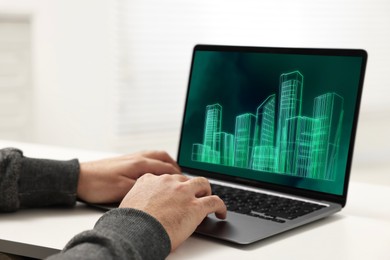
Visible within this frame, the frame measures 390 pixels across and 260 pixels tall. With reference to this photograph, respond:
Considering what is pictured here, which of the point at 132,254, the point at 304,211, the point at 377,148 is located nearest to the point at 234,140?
the point at 304,211

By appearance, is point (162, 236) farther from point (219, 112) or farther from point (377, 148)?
point (377, 148)

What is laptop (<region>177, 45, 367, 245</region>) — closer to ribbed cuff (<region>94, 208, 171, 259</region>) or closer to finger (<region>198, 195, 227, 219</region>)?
finger (<region>198, 195, 227, 219</region>)

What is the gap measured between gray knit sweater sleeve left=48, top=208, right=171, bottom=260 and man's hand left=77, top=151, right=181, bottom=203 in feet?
0.85

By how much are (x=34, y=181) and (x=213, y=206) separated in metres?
0.32

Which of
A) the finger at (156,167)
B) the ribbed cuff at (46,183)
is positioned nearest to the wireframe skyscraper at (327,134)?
the finger at (156,167)

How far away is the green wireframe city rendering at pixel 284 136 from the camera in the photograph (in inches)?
37.9

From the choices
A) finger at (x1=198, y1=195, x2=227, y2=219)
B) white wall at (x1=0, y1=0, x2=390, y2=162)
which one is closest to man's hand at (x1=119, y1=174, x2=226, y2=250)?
finger at (x1=198, y1=195, x2=227, y2=219)

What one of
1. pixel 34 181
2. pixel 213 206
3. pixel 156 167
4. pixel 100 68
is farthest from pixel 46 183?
pixel 100 68

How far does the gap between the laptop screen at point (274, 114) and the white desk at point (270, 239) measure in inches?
3.3

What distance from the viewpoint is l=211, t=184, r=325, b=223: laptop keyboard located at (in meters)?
0.89

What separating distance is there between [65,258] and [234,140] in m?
0.53

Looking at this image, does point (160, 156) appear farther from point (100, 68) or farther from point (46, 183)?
point (100, 68)

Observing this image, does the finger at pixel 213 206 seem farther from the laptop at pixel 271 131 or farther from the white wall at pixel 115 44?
the white wall at pixel 115 44

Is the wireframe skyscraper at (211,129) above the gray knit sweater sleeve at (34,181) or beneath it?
above
